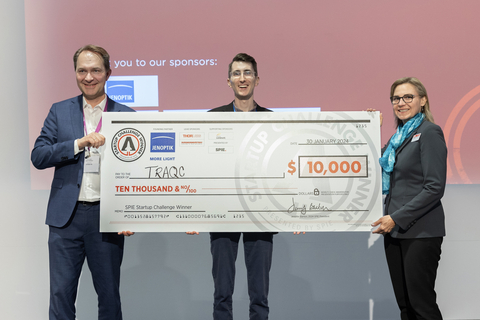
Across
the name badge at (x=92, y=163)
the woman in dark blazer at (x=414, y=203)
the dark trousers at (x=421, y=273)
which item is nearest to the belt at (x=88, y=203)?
the name badge at (x=92, y=163)

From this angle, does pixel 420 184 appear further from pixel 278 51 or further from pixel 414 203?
pixel 278 51

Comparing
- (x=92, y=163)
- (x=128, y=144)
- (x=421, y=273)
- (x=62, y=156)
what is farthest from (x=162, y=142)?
(x=421, y=273)

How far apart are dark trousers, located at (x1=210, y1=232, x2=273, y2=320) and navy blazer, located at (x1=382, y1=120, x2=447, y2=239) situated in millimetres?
648

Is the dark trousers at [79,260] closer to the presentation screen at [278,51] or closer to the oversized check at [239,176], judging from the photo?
the oversized check at [239,176]

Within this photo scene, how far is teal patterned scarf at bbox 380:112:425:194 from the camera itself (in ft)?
5.74

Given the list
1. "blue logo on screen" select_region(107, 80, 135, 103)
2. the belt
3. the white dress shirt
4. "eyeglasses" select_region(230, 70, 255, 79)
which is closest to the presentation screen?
"blue logo on screen" select_region(107, 80, 135, 103)

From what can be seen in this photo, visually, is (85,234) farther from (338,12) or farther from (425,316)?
(338,12)

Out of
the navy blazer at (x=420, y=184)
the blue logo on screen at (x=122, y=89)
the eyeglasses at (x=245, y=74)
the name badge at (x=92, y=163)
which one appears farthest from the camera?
the blue logo on screen at (x=122, y=89)

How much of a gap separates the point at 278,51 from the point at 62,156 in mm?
1650

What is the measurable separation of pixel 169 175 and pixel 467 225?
232 centimetres

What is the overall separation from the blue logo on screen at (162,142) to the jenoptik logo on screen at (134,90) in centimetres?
89

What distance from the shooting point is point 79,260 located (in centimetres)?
176

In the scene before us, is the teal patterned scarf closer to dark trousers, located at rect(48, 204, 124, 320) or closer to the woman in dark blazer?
the woman in dark blazer

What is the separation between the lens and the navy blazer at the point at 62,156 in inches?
65.8
